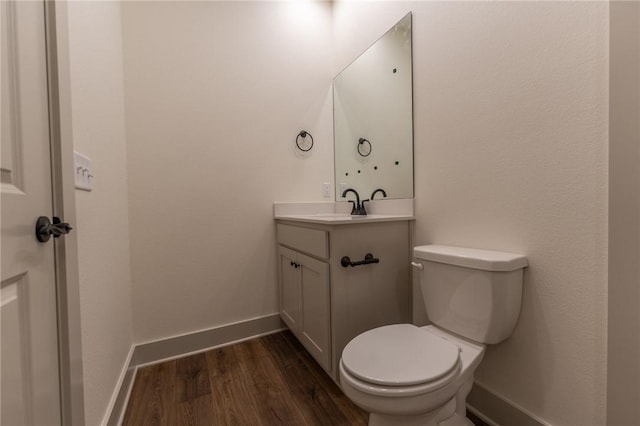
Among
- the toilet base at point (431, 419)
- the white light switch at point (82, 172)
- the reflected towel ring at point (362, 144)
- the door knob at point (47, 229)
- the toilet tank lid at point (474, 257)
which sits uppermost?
the reflected towel ring at point (362, 144)

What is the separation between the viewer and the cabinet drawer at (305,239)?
1407mm

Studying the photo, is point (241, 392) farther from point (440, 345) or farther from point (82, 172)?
point (82, 172)

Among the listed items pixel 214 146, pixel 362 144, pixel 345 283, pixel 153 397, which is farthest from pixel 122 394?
pixel 362 144

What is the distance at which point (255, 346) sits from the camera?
189 cm

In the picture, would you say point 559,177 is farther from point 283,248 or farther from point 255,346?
point 255,346

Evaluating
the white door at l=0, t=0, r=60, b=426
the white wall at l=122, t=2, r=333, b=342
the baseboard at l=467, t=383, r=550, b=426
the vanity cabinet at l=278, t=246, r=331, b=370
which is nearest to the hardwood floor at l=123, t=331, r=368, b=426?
the vanity cabinet at l=278, t=246, r=331, b=370

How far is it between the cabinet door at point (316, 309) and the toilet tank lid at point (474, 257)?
49cm

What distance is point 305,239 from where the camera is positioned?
1601mm

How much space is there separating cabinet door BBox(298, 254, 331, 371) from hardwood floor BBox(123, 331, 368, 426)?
157mm

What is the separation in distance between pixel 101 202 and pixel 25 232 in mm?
608

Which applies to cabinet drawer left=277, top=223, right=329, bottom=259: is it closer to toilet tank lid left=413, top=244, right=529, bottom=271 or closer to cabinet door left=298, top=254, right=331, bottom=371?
cabinet door left=298, top=254, right=331, bottom=371

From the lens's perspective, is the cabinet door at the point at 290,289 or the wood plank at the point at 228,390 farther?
the cabinet door at the point at 290,289

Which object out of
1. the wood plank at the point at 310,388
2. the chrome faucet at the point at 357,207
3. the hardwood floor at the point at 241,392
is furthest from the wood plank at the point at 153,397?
the chrome faucet at the point at 357,207

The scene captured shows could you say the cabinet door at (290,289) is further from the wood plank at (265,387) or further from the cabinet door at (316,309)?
the wood plank at (265,387)
